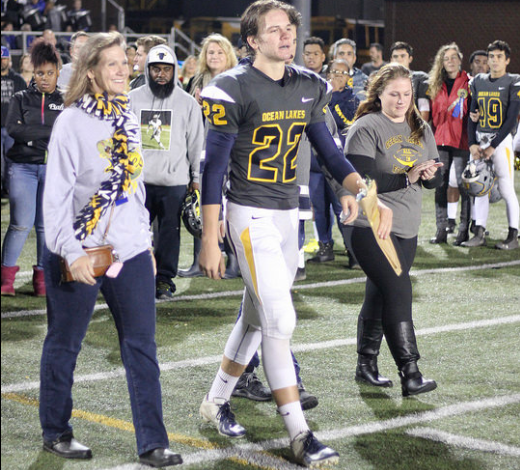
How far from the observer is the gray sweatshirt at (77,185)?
405 centimetres

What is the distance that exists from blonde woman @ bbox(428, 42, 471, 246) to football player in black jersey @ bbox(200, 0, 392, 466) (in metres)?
6.55

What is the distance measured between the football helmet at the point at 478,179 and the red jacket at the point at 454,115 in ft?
1.96

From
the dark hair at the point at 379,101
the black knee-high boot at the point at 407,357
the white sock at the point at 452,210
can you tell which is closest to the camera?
the black knee-high boot at the point at 407,357

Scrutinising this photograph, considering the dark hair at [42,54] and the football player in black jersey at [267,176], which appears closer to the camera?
the football player in black jersey at [267,176]

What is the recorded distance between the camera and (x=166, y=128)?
7.81 metres

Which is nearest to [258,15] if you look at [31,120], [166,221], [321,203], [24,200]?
[166,221]

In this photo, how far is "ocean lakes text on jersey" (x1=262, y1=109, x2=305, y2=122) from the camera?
4473 millimetres

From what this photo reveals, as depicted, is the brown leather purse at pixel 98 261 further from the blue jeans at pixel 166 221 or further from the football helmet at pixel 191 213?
the football helmet at pixel 191 213

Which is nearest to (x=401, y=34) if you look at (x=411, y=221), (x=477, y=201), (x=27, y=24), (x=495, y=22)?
(x=495, y=22)

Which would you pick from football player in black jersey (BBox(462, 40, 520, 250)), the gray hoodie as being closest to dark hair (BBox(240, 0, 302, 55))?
the gray hoodie

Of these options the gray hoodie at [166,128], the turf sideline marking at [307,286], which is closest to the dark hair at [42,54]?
the gray hoodie at [166,128]

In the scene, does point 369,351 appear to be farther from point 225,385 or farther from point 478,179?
point 478,179

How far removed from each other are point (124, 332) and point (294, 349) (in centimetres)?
A: 246

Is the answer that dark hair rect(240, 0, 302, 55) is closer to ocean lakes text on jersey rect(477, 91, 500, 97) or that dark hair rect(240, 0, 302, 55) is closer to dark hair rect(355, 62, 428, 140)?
dark hair rect(355, 62, 428, 140)
